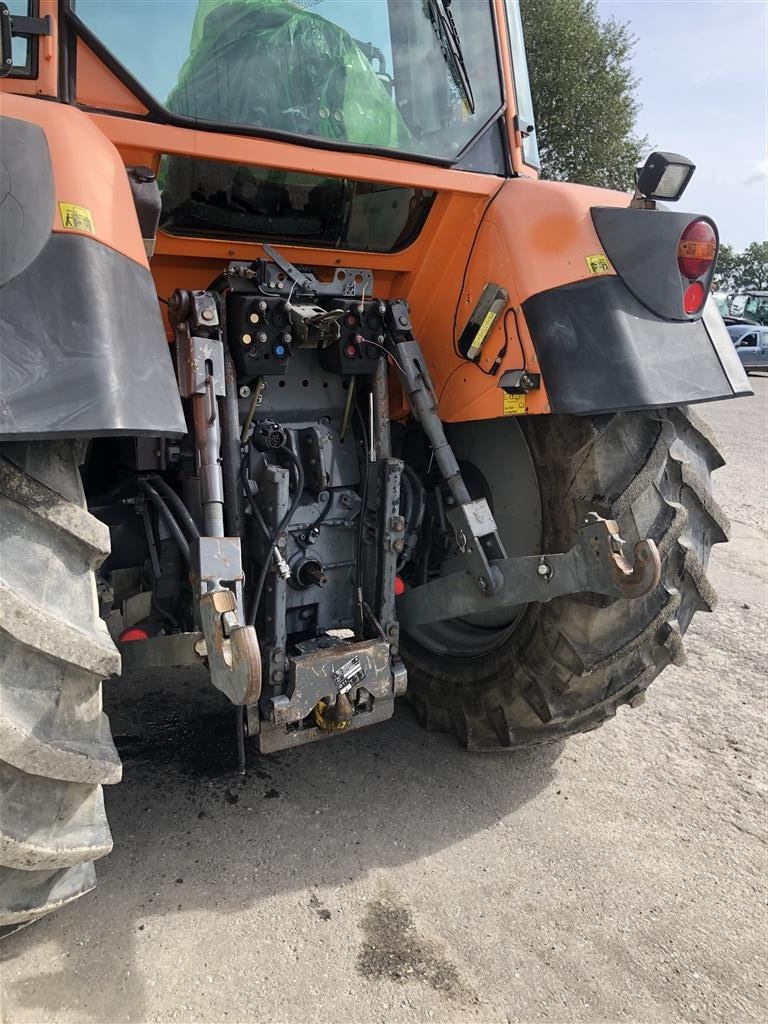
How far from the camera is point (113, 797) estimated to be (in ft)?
8.65

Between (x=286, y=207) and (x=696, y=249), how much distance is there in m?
1.18

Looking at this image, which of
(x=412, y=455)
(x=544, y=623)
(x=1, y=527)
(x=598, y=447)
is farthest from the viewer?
(x=412, y=455)

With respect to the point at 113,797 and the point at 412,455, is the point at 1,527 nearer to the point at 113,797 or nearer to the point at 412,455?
the point at 113,797

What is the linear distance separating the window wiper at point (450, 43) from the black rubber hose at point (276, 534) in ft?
4.09

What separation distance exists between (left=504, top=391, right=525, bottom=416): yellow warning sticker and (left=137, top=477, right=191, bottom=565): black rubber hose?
1006mm

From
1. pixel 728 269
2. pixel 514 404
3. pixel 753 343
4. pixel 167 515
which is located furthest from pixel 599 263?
pixel 728 269

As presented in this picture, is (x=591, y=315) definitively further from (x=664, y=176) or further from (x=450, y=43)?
(x=450, y=43)

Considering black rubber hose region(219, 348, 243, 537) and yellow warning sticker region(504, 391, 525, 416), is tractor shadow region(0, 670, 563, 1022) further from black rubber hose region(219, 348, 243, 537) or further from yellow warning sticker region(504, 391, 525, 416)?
yellow warning sticker region(504, 391, 525, 416)

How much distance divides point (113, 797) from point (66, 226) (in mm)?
1818

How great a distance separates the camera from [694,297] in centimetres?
235

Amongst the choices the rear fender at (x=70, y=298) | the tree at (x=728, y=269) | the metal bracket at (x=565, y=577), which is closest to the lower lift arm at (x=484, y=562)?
the metal bracket at (x=565, y=577)

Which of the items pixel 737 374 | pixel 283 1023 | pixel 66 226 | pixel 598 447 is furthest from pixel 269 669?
pixel 737 374

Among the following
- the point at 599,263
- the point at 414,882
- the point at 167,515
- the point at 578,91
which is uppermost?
the point at 578,91

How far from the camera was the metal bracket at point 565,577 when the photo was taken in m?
2.02
